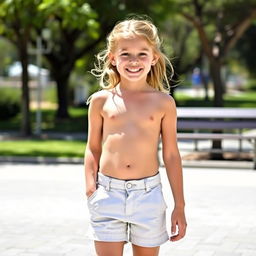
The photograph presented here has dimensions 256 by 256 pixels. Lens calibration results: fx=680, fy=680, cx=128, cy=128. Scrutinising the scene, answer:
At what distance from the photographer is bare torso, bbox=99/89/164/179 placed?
11.5ft

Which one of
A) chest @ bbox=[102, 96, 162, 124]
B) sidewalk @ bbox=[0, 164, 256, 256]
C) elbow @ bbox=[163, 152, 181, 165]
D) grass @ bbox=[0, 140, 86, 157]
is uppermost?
chest @ bbox=[102, 96, 162, 124]

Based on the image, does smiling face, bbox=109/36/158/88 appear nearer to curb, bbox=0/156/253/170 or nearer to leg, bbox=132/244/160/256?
leg, bbox=132/244/160/256

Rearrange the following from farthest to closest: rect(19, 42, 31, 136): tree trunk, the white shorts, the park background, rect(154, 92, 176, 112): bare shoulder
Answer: rect(19, 42, 31, 136): tree trunk < the park background < rect(154, 92, 176, 112): bare shoulder < the white shorts

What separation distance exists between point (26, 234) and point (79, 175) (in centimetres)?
524

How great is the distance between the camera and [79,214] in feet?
26.1

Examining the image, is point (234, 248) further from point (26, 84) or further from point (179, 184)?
point (26, 84)

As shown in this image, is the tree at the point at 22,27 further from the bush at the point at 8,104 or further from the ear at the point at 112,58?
the ear at the point at 112,58

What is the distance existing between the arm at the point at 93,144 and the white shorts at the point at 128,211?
0.08 meters

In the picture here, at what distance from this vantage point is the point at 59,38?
32.0 metres

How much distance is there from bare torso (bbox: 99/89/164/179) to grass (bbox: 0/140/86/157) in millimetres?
11352

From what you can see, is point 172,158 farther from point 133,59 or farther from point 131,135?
point 133,59

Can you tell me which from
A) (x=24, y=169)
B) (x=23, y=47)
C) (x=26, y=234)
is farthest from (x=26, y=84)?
(x=26, y=234)

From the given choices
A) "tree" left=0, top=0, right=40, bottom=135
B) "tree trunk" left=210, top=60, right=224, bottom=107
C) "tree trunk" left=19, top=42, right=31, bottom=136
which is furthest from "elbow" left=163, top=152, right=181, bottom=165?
"tree trunk" left=19, top=42, right=31, bottom=136

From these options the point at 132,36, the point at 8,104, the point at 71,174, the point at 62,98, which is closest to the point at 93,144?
the point at 132,36
